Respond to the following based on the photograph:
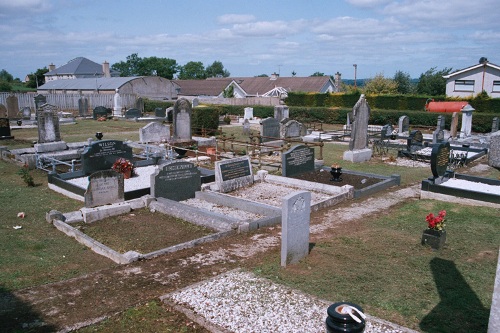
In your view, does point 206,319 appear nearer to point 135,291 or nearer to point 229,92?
point 135,291

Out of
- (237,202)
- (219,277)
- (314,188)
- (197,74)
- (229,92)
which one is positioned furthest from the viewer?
(197,74)

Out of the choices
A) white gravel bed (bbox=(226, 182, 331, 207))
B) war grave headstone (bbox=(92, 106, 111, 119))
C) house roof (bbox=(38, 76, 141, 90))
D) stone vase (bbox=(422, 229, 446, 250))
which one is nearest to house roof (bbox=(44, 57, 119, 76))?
house roof (bbox=(38, 76, 141, 90))

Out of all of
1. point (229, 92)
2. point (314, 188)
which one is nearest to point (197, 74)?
point (229, 92)

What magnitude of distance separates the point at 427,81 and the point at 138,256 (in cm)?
6057

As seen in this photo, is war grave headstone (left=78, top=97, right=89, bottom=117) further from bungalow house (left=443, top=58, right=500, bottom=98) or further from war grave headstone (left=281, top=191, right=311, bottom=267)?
bungalow house (left=443, top=58, right=500, bottom=98)

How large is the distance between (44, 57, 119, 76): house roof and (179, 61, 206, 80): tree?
5553cm

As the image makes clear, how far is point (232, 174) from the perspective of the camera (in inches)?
519

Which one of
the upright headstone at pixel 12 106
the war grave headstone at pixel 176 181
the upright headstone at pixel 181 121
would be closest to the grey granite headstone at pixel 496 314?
the war grave headstone at pixel 176 181

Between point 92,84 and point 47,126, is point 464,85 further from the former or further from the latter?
point 92,84

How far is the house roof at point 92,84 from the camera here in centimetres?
5267

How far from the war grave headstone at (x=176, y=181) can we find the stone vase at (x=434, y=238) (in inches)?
249

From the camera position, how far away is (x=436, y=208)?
1144cm

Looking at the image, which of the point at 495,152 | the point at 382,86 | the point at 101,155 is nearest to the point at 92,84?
the point at 382,86

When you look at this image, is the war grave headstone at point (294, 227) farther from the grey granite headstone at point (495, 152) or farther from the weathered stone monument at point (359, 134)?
the grey granite headstone at point (495, 152)
